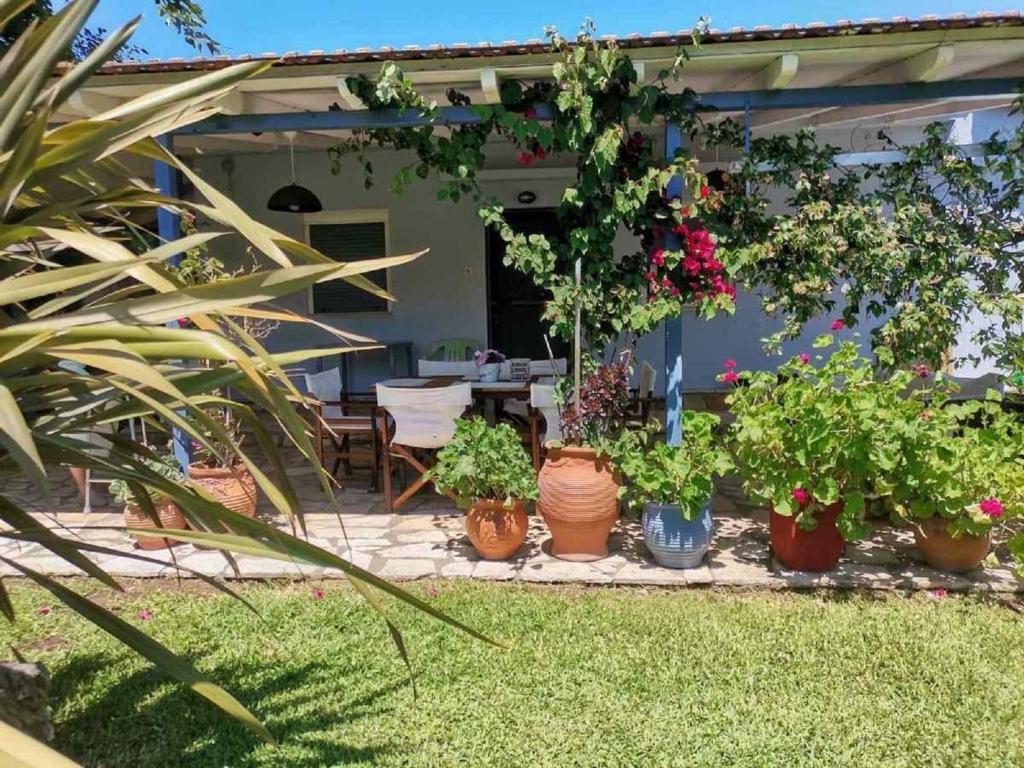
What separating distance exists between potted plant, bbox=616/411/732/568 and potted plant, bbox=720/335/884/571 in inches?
7.3

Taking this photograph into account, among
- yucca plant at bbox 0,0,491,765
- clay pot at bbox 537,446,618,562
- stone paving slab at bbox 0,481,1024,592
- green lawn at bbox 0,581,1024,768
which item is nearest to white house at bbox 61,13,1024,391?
stone paving slab at bbox 0,481,1024,592

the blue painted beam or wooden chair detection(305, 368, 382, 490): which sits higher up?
the blue painted beam

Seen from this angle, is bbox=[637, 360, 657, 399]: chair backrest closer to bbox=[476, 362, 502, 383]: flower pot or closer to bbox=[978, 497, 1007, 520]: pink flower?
bbox=[476, 362, 502, 383]: flower pot

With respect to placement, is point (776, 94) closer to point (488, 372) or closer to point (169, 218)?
point (488, 372)

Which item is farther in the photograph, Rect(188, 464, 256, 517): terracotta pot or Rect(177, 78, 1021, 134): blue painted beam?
Rect(188, 464, 256, 517): terracotta pot

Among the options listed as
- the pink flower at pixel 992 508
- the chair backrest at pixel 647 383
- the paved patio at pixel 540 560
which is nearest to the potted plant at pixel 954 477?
the pink flower at pixel 992 508

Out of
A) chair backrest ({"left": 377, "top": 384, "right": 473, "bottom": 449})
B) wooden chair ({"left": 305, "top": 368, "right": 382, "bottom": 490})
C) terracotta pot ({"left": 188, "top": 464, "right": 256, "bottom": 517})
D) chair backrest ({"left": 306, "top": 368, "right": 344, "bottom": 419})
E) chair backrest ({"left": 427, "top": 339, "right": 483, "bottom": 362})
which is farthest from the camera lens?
chair backrest ({"left": 427, "top": 339, "right": 483, "bottom": 362})

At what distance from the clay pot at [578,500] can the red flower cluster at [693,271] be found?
103cm

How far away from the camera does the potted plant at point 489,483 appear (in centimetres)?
385

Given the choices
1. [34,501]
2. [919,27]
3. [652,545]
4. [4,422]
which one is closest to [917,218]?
[919,27]

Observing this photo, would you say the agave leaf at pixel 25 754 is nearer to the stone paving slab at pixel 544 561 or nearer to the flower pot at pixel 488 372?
the stone paving slab at pixel 544 561

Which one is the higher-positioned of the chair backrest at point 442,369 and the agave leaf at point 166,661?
the agave leaf at point 166,661

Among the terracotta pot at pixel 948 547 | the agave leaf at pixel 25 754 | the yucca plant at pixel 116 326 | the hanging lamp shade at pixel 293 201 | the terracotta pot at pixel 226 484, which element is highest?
the hanging lamp shade at pixel 293 201

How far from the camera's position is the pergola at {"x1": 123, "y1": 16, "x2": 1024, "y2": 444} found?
3.78 m
